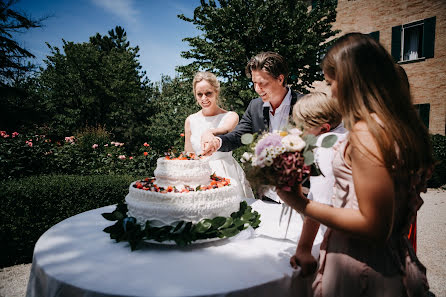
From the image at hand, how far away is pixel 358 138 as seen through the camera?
1.11 metres

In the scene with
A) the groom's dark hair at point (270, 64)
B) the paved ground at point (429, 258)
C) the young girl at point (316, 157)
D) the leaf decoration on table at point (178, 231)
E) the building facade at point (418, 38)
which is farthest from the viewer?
the building facade at point (418, 38)

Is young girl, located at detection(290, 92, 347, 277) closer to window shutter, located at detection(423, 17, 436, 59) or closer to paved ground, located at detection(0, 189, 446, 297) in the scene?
paved ground, located at detection(0, 189, 446, 297)

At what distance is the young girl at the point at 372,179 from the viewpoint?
1.05 metres

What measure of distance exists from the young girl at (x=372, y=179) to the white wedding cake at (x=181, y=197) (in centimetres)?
80

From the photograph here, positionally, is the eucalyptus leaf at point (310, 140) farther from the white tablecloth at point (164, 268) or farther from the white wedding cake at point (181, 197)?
the white wedding cake at point (181, 197)

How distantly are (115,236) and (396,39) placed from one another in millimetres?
15559

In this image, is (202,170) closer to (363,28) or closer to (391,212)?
(391,212)

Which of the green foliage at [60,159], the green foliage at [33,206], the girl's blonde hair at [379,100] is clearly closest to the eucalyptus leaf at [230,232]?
the girl's blonde hair at [379,100]

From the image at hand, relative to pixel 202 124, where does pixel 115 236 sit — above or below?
below

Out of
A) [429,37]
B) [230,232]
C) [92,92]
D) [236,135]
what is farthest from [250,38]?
[92,92]

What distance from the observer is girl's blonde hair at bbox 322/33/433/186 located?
1.11 metres

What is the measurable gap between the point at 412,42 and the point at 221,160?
14.2 metres

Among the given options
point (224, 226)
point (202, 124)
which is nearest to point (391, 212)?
point (224, 226)

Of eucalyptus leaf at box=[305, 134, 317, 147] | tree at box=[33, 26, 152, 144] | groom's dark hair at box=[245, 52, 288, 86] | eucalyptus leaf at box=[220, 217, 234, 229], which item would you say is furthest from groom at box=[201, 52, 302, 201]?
tree at box=[33, 26, 152, 144]
